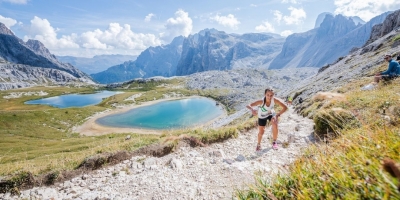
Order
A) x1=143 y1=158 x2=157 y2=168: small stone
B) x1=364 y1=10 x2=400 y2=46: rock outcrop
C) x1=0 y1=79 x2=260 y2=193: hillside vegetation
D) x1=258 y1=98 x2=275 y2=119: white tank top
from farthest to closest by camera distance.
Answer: x1=364 y1=10 x2=400 y2=46: rock outcrop, x1=258 y1=98 x2=275 y2=119: white tank top, x1=143 y1=158 x2=157 y2=168: small stone, x1=0 y1=79 x2=260 y2=193: hillside vegetation

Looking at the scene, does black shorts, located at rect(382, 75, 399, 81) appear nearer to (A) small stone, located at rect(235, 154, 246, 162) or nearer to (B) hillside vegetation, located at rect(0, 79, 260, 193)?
(B) hillside vegetation, located at rect(0, 79, 260, 193)

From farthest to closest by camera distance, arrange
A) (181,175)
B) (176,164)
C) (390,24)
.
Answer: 1. (390,24)
2. (176,164)
3. (181,175)

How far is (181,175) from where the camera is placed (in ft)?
27.6

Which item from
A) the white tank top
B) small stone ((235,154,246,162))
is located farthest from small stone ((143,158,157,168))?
the white tank top

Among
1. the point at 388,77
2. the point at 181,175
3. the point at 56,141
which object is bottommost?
the point at 56,141

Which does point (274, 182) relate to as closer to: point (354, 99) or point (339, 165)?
point (339, 165)

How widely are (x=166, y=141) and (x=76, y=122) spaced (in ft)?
333

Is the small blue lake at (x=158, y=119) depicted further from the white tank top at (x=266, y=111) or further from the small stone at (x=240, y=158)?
the small stone at (x=240, y=158)

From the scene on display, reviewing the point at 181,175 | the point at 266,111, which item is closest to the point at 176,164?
the point at 181,175

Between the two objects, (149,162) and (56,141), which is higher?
(149,162)

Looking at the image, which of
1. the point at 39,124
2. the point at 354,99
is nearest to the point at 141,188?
the point at 354,99

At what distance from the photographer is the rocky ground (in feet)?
23.7

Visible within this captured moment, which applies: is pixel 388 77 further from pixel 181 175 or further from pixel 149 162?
pixel 149 162

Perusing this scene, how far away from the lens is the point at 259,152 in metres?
10.2
